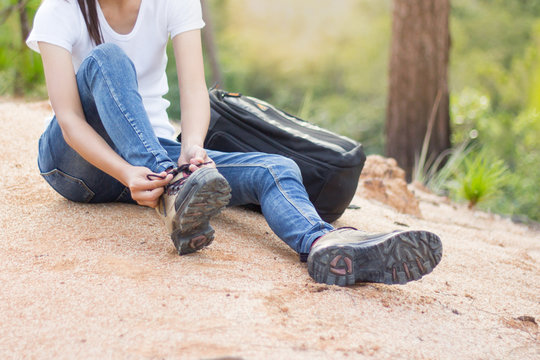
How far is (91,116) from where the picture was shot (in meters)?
1.90

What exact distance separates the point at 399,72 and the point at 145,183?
3670mm

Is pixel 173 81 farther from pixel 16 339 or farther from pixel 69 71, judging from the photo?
pixel 16 339

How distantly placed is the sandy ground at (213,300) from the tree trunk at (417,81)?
268cm

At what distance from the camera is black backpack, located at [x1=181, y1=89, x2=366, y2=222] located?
225cm

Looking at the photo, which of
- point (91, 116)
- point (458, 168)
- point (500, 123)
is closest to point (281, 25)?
point (500, 123)

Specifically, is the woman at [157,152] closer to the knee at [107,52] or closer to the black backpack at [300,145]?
the knee at [107,52]

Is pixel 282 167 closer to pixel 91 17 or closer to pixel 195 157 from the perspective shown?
pixel 195 157

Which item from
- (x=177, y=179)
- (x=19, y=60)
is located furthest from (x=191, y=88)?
(x=19, y=60)

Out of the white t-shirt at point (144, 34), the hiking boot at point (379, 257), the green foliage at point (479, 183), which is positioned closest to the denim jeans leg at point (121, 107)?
the white t-shirt at point (144, 34)

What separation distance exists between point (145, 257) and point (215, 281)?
28 cm

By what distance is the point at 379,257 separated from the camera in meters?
1.58

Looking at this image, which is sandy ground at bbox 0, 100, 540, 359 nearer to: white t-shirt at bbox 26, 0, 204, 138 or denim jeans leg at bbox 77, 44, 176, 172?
denim jeans leg at bbox 77, 44, 176, 172

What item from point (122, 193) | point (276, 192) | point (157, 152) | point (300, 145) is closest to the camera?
point (157, 152)

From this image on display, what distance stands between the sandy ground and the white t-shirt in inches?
18.1
